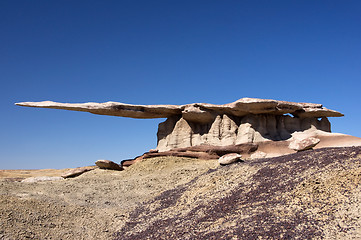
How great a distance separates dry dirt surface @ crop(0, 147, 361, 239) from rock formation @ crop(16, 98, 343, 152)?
15.1 ft

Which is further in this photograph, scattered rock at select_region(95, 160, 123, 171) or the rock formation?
the rock formation

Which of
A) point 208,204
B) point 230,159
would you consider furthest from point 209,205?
point 230,159

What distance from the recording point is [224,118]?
661 inches

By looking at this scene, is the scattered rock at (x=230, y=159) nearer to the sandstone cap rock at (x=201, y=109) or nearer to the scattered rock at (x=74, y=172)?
the sandstone cap rock at (x=201, y=109)

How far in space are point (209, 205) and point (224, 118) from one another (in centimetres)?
955

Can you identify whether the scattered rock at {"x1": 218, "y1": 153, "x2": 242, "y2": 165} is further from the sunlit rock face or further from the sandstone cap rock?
the sandstone cap rock

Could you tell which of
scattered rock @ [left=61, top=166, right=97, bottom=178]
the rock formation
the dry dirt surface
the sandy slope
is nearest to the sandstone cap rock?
the rock formation

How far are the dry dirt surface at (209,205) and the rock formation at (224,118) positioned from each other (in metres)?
4.59

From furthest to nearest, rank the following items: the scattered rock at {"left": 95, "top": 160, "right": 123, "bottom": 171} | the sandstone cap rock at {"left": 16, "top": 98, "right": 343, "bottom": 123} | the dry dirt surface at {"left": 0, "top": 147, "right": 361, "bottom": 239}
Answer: the sandstone cap rock at {"left": 16, "top": 98, "right": 343, "bottom": 123}, the scattered rock at {"left": 95, "top": 160, "right": 123, "bottom": 171}, the dry dirt surface at {"left": 0, "top": 147, "right": 361, "bottom": 239}

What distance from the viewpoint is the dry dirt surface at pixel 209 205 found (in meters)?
5.32

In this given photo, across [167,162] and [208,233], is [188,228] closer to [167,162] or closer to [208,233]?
[208,233]

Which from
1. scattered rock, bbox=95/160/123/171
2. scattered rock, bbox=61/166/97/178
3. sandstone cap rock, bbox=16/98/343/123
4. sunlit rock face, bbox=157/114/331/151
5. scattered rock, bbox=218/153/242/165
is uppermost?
sandstone cap rock, bbox=16/98/343/123

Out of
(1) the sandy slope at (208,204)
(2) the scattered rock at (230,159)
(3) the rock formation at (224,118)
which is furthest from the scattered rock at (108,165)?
(2) the scattered rock at (230,159)

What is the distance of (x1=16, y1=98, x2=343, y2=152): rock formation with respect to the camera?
52.9 ft
